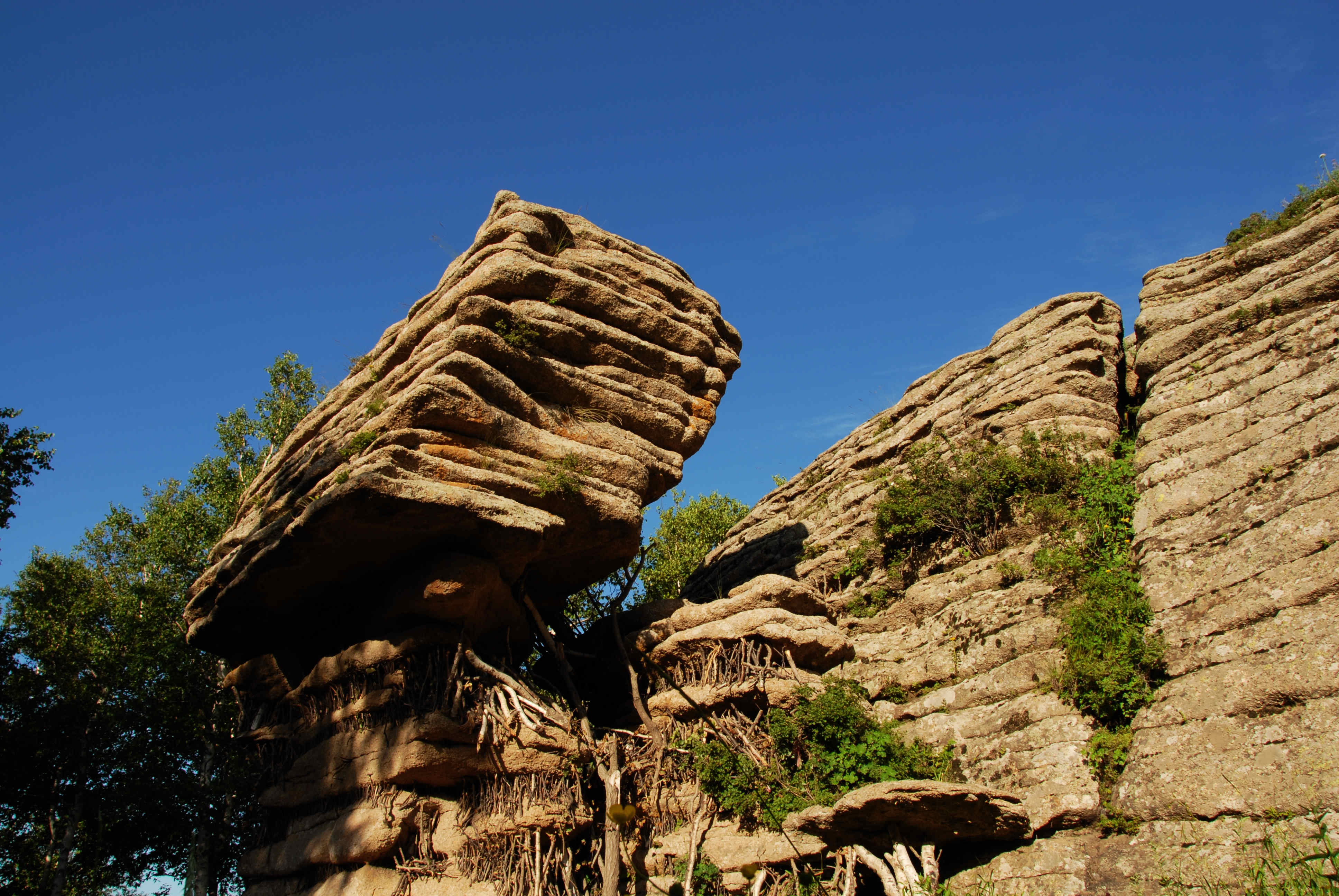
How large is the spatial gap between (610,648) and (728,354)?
17.5 ft

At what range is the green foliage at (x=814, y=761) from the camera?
31.0 ft

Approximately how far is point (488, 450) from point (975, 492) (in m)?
7.39

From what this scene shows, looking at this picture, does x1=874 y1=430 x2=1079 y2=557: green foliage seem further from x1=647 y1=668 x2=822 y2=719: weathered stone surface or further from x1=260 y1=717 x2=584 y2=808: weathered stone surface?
x1=260 y1=717 x2=584 y2=808: weathered stone surface

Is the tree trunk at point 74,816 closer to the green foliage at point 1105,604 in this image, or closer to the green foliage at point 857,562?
the green foliage at point 857,562

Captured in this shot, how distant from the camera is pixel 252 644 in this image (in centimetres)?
1326

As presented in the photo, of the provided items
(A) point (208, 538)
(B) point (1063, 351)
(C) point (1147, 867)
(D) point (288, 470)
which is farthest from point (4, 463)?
(B) point (1063, 351)

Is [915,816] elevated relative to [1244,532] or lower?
lower

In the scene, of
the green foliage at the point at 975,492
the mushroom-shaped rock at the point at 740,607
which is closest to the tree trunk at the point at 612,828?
the mushroom-shaped rock at the point at 740,607

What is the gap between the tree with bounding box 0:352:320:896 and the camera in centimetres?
1823

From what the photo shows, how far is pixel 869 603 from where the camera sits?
1338 cm

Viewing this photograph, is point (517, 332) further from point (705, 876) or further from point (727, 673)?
point (705, 876)

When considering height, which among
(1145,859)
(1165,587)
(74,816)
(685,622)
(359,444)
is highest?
(359,444)

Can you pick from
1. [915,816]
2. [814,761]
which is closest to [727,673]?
[814,761]

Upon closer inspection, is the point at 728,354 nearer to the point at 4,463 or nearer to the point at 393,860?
the point at 393,860
